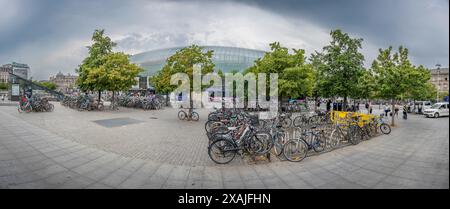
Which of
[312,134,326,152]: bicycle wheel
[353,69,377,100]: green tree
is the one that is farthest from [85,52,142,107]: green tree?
[353,69,377,100]: green tree

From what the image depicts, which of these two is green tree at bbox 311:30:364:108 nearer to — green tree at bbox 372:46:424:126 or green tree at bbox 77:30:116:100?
green tree at bbox 372:46:424:126

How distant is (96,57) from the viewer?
62.6 ft

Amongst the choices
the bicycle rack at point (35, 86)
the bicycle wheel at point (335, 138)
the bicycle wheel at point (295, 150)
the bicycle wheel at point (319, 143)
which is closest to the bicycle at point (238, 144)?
the bicycle wheel at point (295, 150)

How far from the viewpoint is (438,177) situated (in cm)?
438

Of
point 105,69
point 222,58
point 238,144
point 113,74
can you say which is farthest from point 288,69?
point 222,58

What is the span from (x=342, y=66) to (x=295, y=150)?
11.6 meters

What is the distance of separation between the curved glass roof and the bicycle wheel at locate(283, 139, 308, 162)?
4602cm

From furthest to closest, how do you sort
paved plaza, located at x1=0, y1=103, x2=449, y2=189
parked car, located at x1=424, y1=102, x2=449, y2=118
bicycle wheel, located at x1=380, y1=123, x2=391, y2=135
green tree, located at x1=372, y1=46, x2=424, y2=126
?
parked car, located at x1=424, y1=102, x2=449, y2=118, green tree, located at x1=372, y1=46, x2=424, y2=126, bicycle wheel, located at x1=380, y1=123, x2=391, y2=135, paved plaza, located at x1=0, y1=103, x2=449, y2=189

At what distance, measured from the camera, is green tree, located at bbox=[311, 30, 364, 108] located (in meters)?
14.6

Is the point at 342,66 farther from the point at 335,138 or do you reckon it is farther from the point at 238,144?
the point at 238,144

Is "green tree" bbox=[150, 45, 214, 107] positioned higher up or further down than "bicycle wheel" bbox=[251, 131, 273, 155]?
higher up

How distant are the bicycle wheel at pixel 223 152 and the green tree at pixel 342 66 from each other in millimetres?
12396

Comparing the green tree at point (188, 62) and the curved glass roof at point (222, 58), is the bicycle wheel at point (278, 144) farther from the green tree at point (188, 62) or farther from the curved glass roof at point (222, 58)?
the curved glass roof at point (222, 58)

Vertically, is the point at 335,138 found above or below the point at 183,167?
above
